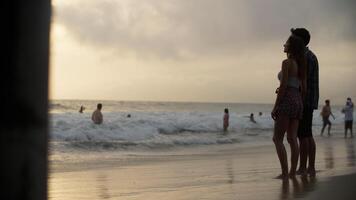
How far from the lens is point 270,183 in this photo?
5.27 meters

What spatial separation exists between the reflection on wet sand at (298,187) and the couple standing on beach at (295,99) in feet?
0.64

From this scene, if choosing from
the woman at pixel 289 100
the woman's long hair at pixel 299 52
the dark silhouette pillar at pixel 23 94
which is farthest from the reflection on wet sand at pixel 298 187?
the dark silhouette pillar at pixel 23 94

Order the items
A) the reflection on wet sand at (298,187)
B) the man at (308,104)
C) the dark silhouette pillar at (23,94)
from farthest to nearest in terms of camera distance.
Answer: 1. the man at (308,104)
2. the reflection on wet sand at (298,187)
3. the dark silhouette pillar at (23,94)

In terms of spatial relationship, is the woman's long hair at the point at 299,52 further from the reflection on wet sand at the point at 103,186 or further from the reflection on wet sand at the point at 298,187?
the reflection on wet sand at the point at 103,186

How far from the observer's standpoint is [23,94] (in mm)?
1102

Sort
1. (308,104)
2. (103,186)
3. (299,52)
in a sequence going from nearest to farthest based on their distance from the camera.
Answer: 1. (299,52)
2. (308,104)
3. (103,186)

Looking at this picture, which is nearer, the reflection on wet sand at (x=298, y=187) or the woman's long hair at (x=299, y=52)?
the reflection on wet sand at (x=298, y=187)

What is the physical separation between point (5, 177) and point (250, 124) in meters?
34.5

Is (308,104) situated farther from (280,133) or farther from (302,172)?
(302,172)

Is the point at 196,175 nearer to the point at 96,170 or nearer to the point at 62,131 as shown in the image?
the point at 96,170

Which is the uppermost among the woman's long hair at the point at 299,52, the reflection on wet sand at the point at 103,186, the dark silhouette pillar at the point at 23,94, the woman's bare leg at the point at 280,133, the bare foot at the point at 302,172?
the woman's long hair at the point at 299,52

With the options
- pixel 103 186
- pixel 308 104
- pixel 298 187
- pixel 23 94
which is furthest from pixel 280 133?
pixel 23 94

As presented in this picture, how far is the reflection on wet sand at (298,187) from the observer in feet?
14.5

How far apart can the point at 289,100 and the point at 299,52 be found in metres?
0.56
